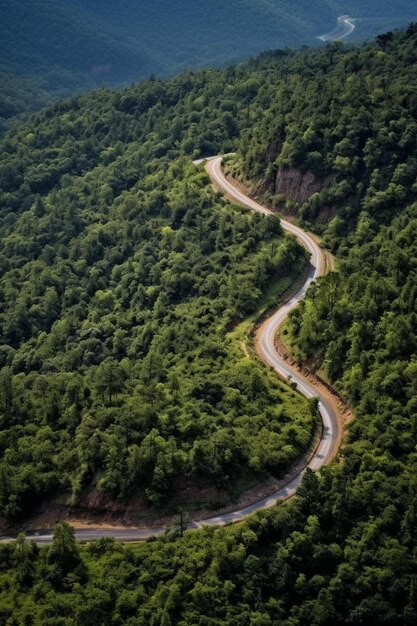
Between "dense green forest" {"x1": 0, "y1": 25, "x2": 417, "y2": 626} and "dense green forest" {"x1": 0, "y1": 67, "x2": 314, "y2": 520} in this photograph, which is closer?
"dense green forest" {"x1": 0, "y1": 25, "x2": 417, "y2": 626}

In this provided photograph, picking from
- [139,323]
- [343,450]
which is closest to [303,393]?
[343,450]

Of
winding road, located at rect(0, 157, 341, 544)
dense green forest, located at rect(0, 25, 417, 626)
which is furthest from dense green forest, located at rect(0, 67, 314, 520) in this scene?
winding road, located at rect(0, 157, 341, 544)

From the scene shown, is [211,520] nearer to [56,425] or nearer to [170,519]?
[170,519]

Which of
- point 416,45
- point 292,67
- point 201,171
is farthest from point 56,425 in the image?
point 292,67

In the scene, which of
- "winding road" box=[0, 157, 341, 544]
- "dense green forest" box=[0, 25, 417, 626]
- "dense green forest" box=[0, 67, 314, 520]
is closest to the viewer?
"dense green forest" box=[0, 25, 417, 626]

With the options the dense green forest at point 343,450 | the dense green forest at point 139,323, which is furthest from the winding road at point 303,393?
the dense green forest at point 343,450

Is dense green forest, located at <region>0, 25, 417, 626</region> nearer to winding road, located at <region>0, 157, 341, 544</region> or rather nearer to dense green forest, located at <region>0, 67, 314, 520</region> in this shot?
dense green forest, located at <region>0, 67, 314, 520</region>
